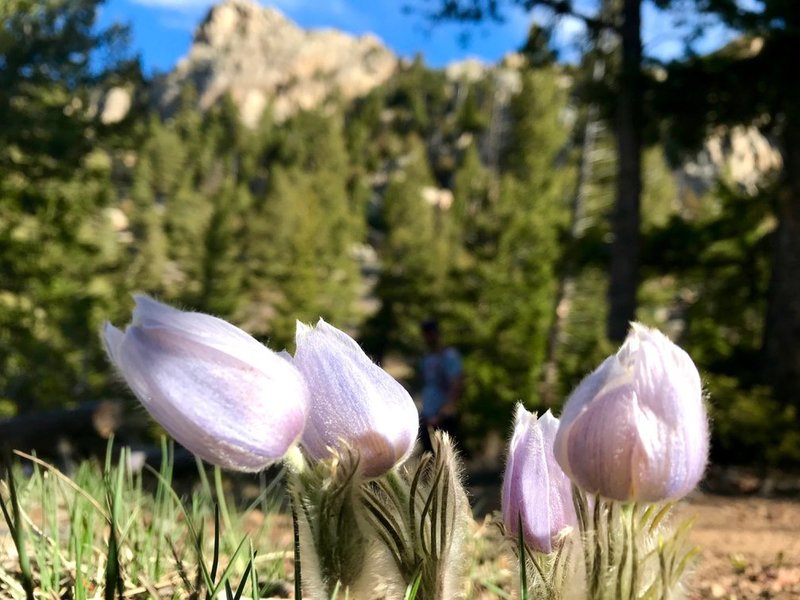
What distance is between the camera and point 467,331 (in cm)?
2038

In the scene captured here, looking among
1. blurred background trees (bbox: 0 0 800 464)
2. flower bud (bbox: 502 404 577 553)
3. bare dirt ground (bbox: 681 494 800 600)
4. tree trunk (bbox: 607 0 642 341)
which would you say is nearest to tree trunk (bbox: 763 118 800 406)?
blurred background trees (bbox: 0 0 800 464)

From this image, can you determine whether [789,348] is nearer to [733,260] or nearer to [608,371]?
[733,260]

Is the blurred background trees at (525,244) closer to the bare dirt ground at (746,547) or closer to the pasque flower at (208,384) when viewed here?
the pasque flower at (208,384)

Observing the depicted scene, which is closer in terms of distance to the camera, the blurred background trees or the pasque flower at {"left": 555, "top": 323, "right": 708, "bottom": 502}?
the pasque flower at {"left": 555, "top": 323, "right": 708, "bottom": 502}

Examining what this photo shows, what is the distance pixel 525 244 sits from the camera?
22391mm

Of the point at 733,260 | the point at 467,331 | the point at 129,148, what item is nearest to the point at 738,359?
the point at 733,260

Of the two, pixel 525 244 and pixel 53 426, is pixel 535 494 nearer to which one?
pixel 53 426

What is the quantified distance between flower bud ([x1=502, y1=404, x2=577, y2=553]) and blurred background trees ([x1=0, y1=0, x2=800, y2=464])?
0.33m

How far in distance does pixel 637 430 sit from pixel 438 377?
5027 mm

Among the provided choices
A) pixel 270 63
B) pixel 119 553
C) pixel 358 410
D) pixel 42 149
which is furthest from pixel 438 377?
pixel 270 63

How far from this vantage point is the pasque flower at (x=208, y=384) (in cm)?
68

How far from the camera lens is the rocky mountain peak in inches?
3538

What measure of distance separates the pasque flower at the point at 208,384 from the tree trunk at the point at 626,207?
8.99m

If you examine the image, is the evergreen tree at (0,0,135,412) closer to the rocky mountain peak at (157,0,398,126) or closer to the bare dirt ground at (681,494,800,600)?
the bare dirt ground at (681,494,800,600)
